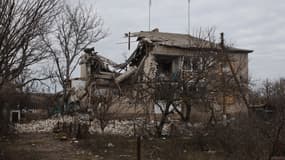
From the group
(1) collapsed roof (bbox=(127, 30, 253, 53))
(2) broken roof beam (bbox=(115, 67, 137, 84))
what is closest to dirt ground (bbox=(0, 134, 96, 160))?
(2) broken roof beam (bbox=(115, 67, 137, 84))

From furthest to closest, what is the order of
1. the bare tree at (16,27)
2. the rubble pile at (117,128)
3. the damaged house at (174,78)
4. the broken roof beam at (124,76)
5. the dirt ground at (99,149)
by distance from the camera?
the broken roof beam at (124,76)
the rubble pile at (117,128)
the damaged house at (174,78)
the dirt ground at (99,149)
the bare tree at (16,27)

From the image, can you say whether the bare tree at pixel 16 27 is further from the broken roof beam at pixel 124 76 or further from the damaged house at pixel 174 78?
the broken roof beam at pixel 124 76

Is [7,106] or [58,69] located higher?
[58,69]

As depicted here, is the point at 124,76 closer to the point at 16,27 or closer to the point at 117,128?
the point at 117,128

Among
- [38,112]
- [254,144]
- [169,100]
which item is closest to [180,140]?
[169,100]

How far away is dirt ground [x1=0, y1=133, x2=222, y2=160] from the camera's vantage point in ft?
47.5

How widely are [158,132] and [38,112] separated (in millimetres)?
24786

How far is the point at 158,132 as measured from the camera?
2114 cm

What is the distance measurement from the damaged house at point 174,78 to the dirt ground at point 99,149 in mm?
2496

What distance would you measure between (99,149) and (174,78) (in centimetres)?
592

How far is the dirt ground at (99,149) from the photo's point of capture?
14.5 metres

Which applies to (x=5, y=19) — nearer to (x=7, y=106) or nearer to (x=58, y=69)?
(x=7, y=106)

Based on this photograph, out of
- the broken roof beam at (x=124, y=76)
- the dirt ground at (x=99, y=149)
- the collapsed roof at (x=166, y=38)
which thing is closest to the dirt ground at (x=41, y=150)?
the dirt ground at (x=99, y=149)

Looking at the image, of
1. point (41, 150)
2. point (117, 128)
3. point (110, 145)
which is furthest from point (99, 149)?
point (117, 128)
